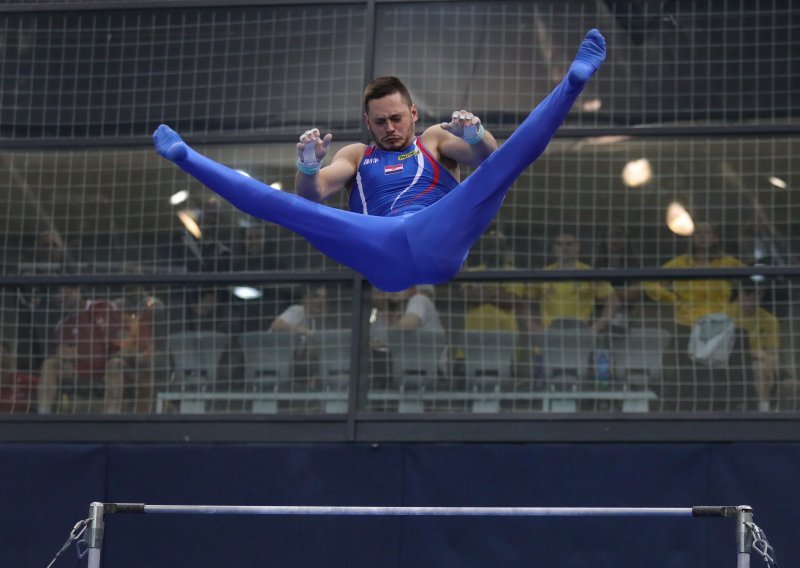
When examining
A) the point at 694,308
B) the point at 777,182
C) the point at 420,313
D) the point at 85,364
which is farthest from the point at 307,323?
the point at 777,182

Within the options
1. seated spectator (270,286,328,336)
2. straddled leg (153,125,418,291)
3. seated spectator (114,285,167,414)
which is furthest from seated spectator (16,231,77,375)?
straddled leg (153,125,418,291)

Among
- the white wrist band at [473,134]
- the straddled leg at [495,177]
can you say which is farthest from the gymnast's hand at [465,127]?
the straddled leg at [495,177]

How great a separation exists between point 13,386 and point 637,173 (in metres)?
3.80

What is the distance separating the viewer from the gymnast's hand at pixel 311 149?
5.80 meters

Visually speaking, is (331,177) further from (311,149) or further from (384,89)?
(384,89)

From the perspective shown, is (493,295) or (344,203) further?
(344,203)

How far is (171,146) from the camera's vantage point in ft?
18.2

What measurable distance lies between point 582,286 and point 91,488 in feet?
9.69

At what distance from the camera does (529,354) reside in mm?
7555

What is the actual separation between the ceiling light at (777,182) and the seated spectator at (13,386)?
4349 millimetres

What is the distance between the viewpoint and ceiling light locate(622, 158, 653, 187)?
7707 millimetres

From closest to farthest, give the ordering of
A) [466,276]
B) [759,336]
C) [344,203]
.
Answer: [759,336]
[466,276]
[344,203]

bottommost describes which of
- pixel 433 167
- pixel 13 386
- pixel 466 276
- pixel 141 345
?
pixel 13 386

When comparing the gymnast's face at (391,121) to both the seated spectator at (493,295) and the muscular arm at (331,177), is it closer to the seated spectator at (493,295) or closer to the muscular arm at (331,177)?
the muscular arm at (331,177)
